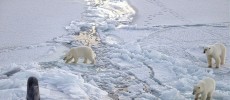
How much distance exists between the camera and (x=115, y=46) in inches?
324

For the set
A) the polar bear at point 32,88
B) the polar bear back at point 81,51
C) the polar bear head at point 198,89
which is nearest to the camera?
the polar bear at point 32,88

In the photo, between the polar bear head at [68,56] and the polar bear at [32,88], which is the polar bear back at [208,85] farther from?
the polar bear head at [68,56]

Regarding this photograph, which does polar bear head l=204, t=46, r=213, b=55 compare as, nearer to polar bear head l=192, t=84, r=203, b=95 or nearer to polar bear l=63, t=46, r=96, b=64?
polar bear head l=192, t=84, r=203, b=95

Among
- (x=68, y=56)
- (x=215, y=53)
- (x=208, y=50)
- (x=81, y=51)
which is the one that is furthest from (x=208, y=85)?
(x=68, y=56)

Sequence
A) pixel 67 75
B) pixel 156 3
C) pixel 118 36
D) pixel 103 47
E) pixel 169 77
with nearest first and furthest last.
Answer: pixel 67 75 < pixel 169 77 < pixel 103 47 < pixel 118 36 < pixel 156 3

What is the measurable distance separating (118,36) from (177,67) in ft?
8.55

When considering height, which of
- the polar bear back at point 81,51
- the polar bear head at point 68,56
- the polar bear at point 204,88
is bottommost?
the polar bear at point 204,88

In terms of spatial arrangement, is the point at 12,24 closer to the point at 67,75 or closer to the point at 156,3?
the point at 67,75

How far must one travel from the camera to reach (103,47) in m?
8.27

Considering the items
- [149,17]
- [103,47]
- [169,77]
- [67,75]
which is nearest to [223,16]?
[149,17]

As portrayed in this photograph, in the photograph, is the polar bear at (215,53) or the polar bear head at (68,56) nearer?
the polar bear at (215,53)

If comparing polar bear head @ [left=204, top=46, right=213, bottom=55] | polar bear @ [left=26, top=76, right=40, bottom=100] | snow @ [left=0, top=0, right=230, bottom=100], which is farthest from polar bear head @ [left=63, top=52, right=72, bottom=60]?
polar bear @ [left=26, top=76, right=40, bottom=100]

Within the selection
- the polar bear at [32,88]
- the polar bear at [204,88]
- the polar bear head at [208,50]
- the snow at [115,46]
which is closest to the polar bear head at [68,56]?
the snow at [115,46]

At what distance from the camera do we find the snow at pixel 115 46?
231 inches
